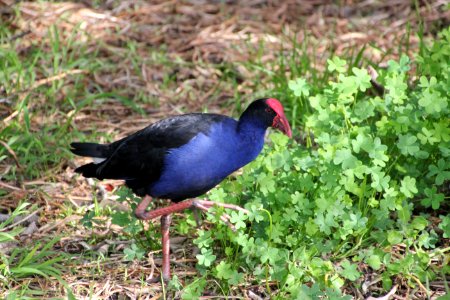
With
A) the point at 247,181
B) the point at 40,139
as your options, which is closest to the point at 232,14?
the point at 40,139

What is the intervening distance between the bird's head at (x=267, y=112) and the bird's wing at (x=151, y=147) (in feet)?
0.52

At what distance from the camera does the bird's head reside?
3836mm

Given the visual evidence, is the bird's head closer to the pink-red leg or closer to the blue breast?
the blue breast

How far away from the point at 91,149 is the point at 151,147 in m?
0.49

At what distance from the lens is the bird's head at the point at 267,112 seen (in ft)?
12.6

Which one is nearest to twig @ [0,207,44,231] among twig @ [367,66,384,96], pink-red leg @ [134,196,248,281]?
pink-red leg @ [134,196,248,281]

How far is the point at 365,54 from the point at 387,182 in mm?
2570

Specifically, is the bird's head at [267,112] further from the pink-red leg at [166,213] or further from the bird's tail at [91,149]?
the bird's tail at [91,149]

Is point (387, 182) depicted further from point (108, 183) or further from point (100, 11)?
point (100, 11)

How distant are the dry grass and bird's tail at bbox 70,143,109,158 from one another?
371 millimetres

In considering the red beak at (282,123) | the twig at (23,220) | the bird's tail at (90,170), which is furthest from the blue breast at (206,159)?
the twig at (23,220)

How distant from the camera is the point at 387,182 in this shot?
364cm

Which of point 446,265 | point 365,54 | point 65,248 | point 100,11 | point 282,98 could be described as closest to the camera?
point 446,265

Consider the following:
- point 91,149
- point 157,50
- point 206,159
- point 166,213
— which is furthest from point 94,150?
point 157,50
